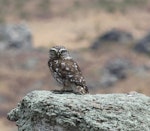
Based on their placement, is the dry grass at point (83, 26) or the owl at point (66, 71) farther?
the dry grass at point (83, 26)

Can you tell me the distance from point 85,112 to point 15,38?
36745 mm

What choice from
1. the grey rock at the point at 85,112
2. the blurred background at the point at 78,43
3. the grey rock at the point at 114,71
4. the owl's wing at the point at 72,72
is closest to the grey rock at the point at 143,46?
the blurred background at the point at 78,43

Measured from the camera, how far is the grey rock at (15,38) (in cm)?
4406

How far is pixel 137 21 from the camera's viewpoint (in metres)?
56.6

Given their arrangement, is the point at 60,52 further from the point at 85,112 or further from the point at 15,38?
the point at 15,38

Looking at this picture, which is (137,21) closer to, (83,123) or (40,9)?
(40,9)

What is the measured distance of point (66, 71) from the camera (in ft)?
28.8

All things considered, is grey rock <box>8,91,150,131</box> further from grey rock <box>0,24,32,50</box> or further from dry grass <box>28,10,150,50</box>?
dry grass <box>28,10,150,50</box>

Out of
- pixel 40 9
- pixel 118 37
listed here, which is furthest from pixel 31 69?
pixel 40 9

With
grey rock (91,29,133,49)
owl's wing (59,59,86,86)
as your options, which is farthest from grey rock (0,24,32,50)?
owl's wing (59,59,86,86)

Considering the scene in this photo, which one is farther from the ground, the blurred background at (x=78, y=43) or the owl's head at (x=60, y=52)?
the blurred background at (x=78, y=43)

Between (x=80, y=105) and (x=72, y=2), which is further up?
(x=72, y=2)

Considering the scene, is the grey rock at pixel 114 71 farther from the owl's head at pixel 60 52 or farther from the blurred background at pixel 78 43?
the owl's head at pixel 60 52

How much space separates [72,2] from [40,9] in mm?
3654
